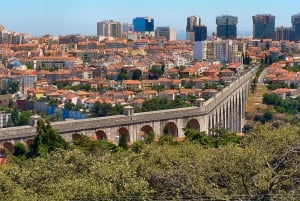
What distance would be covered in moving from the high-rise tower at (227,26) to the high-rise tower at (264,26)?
2.21 m

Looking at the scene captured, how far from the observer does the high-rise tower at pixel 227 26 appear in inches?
2650

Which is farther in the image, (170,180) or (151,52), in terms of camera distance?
(151,52)

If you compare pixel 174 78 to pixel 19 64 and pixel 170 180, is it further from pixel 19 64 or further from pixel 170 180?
pixel 170 180

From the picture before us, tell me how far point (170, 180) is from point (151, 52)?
42.5 metres

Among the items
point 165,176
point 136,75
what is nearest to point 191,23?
point 136,75

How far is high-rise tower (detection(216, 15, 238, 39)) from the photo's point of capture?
67.3m

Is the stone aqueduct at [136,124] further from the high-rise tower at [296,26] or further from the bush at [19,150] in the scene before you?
the high-rise tower at [296,26]

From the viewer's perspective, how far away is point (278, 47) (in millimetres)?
53375

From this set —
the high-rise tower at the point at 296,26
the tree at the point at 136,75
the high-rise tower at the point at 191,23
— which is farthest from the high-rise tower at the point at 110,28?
the tree at the point at 136,75

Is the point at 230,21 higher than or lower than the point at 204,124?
higher

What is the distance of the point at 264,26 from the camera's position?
67.9 m

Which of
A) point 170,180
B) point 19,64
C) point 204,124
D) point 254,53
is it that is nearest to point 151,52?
point 254,53

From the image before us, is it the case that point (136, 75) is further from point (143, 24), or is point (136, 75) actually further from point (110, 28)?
point (143, 24)

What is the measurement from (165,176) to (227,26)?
60204mm
